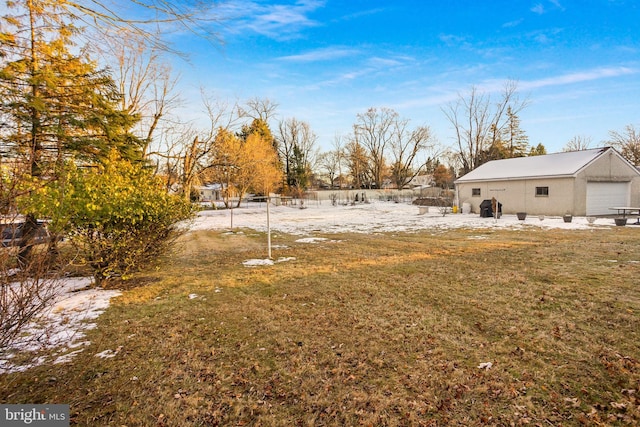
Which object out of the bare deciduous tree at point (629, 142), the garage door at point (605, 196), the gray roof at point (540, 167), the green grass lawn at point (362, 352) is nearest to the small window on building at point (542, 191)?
the gray roof at point (540, 167)

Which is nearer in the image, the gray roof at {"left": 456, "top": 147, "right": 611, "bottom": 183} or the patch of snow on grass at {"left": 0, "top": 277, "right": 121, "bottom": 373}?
the patch of snow on grass at {"left": 0, "top": 277, "right": 121, "bottom": 373}

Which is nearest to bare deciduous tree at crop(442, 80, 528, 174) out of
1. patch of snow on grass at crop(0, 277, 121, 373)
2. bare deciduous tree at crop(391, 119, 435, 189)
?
bare deciduous tree at crop(391, 119, 435, 189)

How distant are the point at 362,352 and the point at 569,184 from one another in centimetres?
2066

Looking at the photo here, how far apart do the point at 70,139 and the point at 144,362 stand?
19.6 ft

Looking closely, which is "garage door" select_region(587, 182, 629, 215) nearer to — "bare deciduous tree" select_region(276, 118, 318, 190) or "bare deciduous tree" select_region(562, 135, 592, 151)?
"bare deciduous tree" select_region(276, 118, 318, 190)

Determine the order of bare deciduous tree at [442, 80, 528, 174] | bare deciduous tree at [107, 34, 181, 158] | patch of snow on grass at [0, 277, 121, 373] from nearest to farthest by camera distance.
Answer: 1. patch of snow on grass at [0, 277, 121, 373]
2. bare deciduous tree at [107, 34, 181, 158]
3. bare deciduous tree at [442, 80, 528, 174]

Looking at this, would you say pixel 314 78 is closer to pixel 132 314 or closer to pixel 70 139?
pixel 70 139

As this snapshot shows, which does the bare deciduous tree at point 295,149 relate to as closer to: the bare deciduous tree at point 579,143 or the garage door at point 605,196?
the garage door at point 605,196

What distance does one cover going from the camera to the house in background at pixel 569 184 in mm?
17656

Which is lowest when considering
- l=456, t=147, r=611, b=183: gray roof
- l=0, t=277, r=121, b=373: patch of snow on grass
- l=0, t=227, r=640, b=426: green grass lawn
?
l=0, t=227, r=640, b=426: green grass lawn

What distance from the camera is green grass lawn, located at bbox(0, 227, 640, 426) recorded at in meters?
2.36

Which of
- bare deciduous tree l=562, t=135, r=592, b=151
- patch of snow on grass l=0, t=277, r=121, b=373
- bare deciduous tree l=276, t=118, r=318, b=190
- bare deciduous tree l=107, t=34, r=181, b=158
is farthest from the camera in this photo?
bare deciduous tree l=562, t=135, r=592, b=151

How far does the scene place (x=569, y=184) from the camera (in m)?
17.6

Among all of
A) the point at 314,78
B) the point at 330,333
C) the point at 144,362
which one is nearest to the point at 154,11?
the point at 144,362
